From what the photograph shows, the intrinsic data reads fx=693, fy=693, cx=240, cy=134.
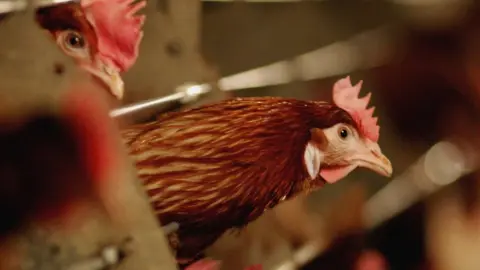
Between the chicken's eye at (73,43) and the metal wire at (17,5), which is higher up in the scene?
the metal wire at (17,5)

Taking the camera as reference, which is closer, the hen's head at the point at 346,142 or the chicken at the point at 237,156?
the chicken at the point at 237,156

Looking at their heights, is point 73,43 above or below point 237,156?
above

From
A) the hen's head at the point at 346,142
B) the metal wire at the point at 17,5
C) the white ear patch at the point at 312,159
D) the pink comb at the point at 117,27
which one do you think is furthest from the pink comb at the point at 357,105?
the metal wire at the point at 17,5

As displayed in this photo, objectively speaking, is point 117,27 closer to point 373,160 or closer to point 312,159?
point 312,159

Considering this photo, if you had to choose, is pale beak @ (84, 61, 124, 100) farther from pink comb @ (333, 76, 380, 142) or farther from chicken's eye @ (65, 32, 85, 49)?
pink comb @ (333, 76, 380, 142)

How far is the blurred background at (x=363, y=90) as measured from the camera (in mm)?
1173

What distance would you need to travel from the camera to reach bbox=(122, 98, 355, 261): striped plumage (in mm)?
1102

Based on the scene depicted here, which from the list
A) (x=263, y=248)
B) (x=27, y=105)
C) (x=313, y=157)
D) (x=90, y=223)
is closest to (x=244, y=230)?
(x=263, y=248)

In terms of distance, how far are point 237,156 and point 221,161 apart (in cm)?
3

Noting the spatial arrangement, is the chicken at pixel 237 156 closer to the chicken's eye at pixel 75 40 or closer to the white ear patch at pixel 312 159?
the white ear patch at pixel 312 159

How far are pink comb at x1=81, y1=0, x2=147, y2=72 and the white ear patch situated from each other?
0.37m

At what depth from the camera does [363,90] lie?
1.41 meters

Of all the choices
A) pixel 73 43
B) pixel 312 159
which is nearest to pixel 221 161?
pixel 312 159

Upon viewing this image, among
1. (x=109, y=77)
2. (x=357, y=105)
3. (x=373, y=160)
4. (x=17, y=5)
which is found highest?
(x=17, y=5)
